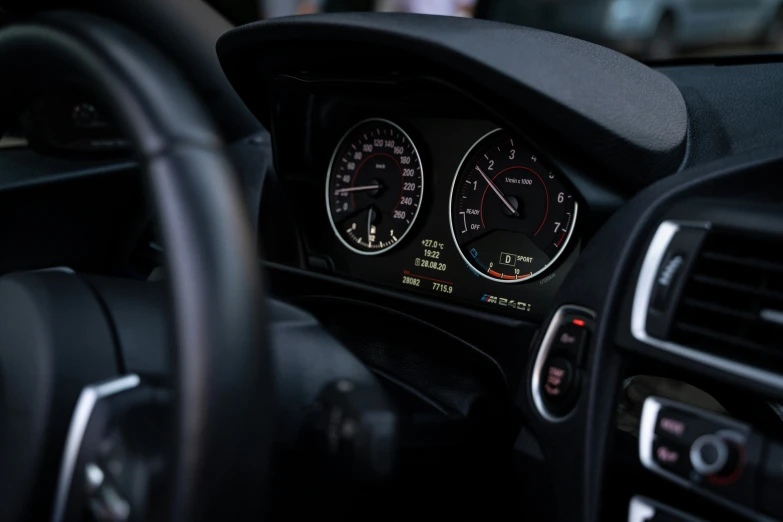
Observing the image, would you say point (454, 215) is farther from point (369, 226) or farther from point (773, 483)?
point (773, 483)

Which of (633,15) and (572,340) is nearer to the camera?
(572,340)

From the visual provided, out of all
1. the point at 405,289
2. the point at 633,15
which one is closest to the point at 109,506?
the point at 405,289

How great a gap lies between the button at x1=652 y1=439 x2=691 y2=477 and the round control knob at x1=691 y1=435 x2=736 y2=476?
13 millimetres

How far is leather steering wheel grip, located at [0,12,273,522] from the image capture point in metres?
0.67

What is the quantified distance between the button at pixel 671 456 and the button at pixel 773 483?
0.32 feet

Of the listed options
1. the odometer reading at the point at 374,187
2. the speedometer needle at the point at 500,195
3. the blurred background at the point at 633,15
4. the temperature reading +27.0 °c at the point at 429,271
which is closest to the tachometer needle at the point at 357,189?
the odometer reading at the point at 374,187

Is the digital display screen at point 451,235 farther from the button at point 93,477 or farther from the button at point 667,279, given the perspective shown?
the button at point 93,477

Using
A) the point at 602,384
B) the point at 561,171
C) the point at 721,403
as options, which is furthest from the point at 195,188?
the point at 721,403

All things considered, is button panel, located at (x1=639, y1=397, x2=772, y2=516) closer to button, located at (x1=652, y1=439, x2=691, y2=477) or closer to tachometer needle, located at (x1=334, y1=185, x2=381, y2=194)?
button, located at (x1=652, y1=439, x2=691, y2=477)

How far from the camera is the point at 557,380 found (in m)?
1.21

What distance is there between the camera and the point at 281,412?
39.9 inches

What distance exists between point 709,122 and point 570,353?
20.7 inches

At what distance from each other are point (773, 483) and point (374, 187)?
1118 mm

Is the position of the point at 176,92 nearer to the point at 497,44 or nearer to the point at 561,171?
the point at 497,44
